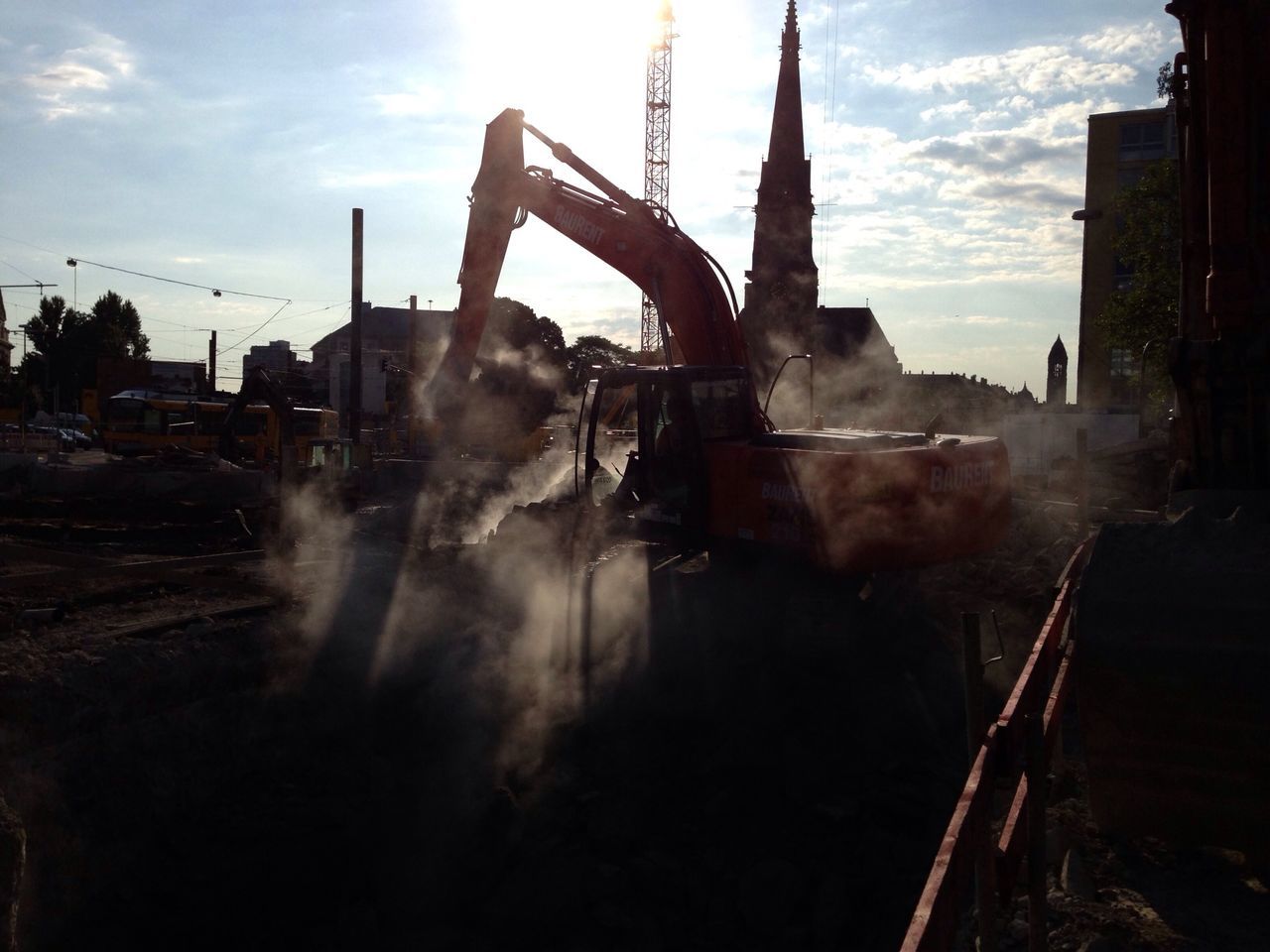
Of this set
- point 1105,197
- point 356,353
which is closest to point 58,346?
point 356,353

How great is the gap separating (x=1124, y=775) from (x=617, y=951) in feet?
10.8

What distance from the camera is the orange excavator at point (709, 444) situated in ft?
27.5

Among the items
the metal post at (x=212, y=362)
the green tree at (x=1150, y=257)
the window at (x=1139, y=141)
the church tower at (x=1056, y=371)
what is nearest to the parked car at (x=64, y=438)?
the metal post at (x=212, y=362)

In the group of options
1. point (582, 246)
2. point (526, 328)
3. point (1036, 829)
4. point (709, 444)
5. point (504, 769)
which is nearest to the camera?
point (1036, 829)

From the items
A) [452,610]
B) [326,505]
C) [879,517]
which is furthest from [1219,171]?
[326,505]

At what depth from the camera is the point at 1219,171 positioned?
4156 mm

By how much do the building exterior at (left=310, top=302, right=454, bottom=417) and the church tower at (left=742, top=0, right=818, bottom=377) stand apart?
38.9ft

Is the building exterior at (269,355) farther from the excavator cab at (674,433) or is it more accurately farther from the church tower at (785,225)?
the excavator cab at (674,433)

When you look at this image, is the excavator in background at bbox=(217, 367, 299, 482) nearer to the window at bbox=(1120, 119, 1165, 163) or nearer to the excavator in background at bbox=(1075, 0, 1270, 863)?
the excavator in background at bbox=(1075, 0, 1270, 863)

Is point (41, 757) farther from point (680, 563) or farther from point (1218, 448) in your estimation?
point (1218, 448)

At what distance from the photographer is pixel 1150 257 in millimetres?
18844

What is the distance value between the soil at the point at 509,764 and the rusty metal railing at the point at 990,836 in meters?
0.95

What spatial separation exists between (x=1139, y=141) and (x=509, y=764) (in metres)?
41.7

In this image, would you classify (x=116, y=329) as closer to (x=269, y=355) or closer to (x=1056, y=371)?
(x=269, y=355)
